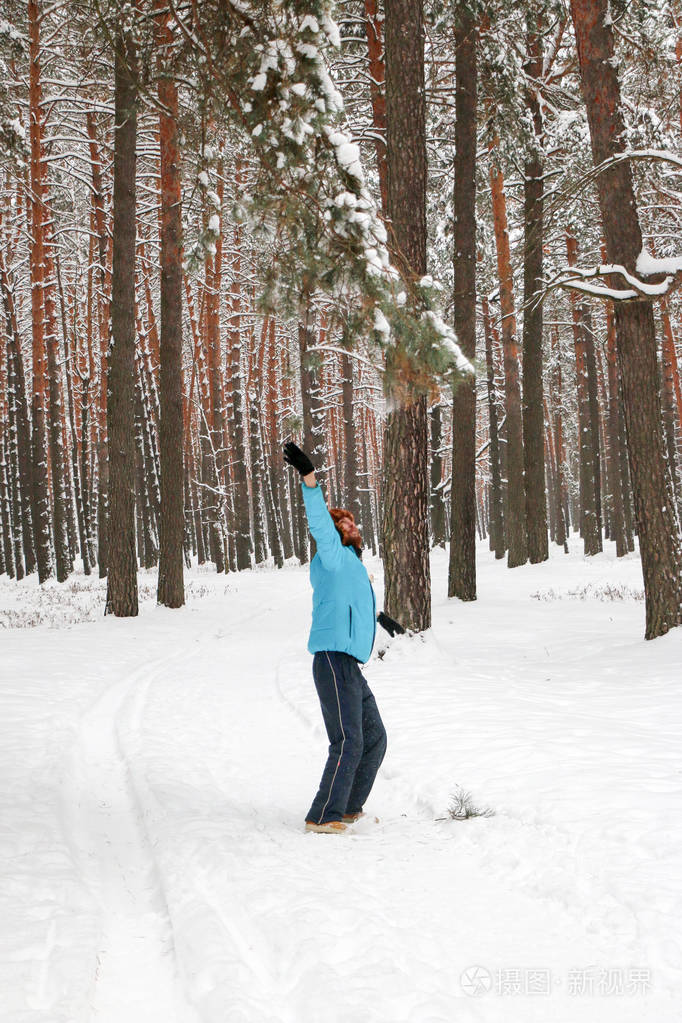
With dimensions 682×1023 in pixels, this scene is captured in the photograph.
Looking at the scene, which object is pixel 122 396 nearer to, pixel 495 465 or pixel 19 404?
pixel 19 404

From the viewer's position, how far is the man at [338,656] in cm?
457

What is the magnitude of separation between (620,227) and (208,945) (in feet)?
27.7

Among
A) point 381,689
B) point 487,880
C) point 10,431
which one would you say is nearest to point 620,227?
point 381,689

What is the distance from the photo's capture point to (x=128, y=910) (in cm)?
361

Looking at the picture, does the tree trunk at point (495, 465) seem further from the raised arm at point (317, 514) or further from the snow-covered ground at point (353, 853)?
the raised arm at point (317, 514)

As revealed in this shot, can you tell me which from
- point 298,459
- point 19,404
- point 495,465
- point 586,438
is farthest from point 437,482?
point 298,459

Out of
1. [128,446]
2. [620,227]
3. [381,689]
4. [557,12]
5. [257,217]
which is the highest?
[557,12]

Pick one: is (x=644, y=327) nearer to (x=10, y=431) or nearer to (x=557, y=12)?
(x=557, y=12)

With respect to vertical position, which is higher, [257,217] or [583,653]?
[257,217]

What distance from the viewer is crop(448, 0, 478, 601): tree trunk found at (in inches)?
549

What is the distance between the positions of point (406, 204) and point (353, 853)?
25.3 ft

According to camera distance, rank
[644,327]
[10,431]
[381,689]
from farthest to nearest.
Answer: [10,431] < [644,327] < [381,689]

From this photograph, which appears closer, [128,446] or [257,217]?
[257,217]

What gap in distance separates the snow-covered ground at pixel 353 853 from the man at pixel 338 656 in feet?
0.80
